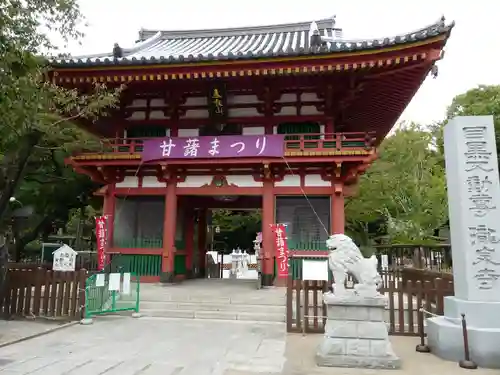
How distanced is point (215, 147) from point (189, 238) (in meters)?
4.39

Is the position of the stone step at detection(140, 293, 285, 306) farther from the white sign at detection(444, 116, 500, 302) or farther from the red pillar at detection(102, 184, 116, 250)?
the white sign at detection(444, 116, 500, 302)

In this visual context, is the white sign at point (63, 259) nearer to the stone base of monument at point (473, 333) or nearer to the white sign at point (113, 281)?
the white sign at point (113, 281)

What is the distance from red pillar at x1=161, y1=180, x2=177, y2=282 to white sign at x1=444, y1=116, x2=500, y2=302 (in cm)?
872

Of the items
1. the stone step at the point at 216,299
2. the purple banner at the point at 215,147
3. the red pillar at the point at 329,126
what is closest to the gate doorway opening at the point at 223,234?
the purple banner at the point at 215,147

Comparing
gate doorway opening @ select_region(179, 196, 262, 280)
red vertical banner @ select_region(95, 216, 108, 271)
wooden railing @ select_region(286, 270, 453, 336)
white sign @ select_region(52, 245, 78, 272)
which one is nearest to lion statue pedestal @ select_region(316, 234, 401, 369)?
wooden railing @ select_region(286, 270, 453, 336)

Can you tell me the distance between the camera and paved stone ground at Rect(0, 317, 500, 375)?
207 inches

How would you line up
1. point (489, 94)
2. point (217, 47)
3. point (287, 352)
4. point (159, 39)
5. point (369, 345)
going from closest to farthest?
1. point (369, 345)
2. point (287, 352)
3. point (217, 47)
4. point (159, 39)
5. point (489, 94)

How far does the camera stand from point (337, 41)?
13.9 meters

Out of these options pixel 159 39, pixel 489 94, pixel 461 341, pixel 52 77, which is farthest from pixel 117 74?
pixel 489 94

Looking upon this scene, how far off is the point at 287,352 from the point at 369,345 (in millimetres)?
1268

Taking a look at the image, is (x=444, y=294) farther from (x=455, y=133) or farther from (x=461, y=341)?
(x=455, y=133)

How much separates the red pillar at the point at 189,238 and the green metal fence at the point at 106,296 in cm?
514

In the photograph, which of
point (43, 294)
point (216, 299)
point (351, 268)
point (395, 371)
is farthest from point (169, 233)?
point (395, 371)

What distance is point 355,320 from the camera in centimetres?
580
